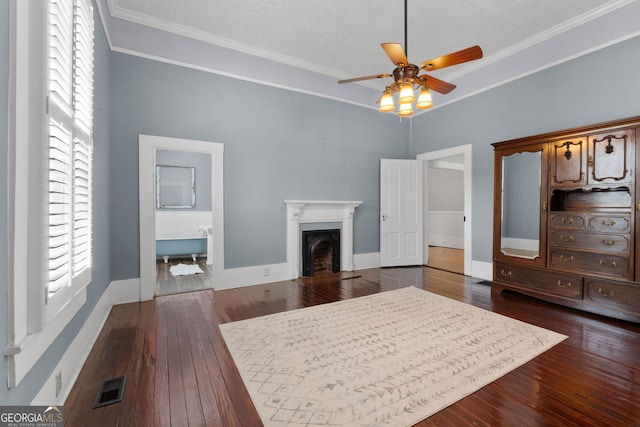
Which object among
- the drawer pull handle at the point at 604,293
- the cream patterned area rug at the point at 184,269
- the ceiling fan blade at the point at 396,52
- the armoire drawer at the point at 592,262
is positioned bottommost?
the cream patterned area rug at the point at 184,269

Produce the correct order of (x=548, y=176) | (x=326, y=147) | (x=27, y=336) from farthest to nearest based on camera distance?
(x=326, y=147), (x=548, y=176), (x=27, y=336)

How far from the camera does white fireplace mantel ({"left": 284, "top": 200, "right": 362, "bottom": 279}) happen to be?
4.70 metres

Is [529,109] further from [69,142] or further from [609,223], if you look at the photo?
[69,142]

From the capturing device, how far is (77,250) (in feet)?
6.40

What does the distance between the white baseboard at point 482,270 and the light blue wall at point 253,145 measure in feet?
5.84

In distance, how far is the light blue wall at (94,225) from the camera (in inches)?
43.6

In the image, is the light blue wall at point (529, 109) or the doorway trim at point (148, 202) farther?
the doorway trim at point (148, 202)

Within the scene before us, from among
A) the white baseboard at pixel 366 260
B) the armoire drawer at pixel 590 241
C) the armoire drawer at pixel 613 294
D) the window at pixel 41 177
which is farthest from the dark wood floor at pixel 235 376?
the white baseboard at pixel 366 260

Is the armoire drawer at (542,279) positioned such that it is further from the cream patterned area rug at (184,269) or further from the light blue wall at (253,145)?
the cream patterned area rug at (184,269)

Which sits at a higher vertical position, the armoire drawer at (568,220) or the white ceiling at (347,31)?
the white ceiling at (347,31)

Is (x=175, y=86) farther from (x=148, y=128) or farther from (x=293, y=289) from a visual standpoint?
(x=293, y=289)

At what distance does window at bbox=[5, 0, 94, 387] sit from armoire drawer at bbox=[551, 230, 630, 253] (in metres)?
4.66

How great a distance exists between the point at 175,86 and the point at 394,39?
315cm

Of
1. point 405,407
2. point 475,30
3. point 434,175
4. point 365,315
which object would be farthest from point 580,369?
point 434,175
